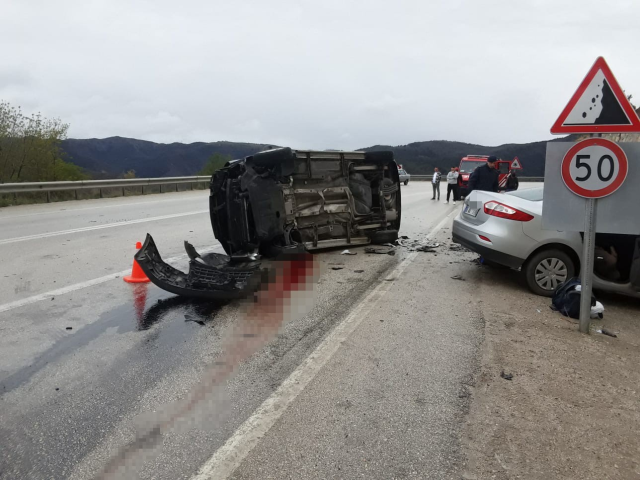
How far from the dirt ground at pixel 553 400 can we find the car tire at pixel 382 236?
366 centimetres

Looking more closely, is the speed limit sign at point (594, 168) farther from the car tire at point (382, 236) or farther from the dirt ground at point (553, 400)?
the car tire at point (382, 236)

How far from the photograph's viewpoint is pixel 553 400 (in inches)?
120

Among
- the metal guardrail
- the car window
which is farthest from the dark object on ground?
the metal guardrail

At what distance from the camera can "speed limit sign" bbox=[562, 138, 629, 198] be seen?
4.12 meters

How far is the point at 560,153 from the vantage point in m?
4.33

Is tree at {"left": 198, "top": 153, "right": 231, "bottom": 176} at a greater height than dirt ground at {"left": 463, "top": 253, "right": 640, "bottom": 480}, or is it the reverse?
tree at {"left": 198, "top": 153, "right": 231, "bottom": 176}

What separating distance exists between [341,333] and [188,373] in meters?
1.40

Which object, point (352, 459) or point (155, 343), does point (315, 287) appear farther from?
point (352, 459)

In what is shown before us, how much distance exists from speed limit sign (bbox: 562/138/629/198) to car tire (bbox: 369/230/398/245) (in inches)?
169

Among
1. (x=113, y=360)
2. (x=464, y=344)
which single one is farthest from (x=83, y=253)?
(x=464, y=344)

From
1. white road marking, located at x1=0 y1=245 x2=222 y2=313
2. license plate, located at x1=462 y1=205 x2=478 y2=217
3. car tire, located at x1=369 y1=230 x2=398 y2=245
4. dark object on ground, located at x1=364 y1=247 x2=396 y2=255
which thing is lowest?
dark object on ground, located at x1=364 y1=247 x2=396 y2=255

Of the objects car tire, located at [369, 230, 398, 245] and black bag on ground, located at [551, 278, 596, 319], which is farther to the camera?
car tire, located at [369, 230, 398, 245]

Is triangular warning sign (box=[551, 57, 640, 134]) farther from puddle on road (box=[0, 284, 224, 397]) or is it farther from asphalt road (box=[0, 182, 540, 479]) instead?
puddle on road (box=[0, 284, 224, 397])

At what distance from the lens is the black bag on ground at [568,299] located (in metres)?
4.77
